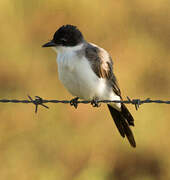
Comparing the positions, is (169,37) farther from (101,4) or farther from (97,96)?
(97,96)

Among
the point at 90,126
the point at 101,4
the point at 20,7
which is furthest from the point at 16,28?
the point at 90,126

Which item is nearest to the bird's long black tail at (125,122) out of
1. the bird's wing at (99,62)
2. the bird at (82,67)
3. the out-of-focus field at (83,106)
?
the bird at (82,67)

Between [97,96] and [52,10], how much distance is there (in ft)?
10.0

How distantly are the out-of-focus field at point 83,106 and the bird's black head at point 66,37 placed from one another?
1688 millimetres

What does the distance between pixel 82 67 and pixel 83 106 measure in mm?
2212

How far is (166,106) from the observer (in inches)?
309

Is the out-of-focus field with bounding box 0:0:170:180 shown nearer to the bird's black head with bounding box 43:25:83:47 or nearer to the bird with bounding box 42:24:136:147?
the bird with bounding box 42:24:136:147

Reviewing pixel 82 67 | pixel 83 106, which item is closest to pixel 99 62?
pixel 82 67

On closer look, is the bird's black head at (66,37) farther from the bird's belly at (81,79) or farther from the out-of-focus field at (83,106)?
Result: the out-of-focus field at (83,106)

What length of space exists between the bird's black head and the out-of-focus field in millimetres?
1688

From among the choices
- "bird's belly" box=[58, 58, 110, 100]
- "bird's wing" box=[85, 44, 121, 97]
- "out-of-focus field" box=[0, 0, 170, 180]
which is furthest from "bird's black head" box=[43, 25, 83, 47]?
"out-of-focus field" box=[0, 0, 170, 180]

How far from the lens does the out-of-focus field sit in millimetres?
7152

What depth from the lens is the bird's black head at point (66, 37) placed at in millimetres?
5977

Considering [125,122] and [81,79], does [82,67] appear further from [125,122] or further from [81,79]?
[125,122]
